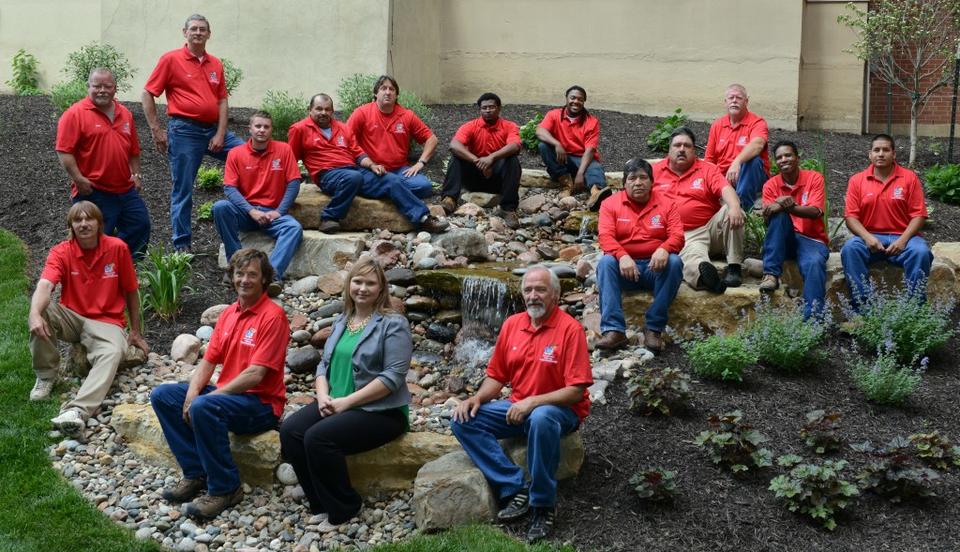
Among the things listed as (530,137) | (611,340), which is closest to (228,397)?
(611,340)

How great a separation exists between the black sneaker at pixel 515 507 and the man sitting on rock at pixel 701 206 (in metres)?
2.94

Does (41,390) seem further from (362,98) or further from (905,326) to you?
(362,98)

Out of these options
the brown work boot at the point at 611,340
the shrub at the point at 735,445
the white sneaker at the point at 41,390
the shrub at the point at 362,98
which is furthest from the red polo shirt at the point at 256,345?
the shrub at the point at 362,98

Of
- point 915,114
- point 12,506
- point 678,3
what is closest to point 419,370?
point 12,506

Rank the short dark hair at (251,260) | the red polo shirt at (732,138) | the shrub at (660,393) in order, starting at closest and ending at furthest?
the short dark hair at (251,260)
the shrub at (660,393)
the red polo shirt at (732,138)

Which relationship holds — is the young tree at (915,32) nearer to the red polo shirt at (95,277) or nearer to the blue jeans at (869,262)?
the blue jeans at (869,262)

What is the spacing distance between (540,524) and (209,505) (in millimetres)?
1932

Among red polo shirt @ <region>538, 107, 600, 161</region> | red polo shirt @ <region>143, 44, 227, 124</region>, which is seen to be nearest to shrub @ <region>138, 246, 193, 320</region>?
red polo shirt @ <region>143, 44, 227, 124</region>

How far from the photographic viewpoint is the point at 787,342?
707 centimetres

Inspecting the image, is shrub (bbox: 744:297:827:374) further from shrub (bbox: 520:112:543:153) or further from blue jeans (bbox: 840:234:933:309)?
shrub (bbox: 520:112:543:153)

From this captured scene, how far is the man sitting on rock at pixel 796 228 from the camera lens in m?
7.86

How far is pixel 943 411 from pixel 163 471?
4.96 metres

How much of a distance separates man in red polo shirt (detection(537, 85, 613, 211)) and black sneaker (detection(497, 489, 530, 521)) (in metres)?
5.41

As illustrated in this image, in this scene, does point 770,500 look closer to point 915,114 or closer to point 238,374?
point 238,374
